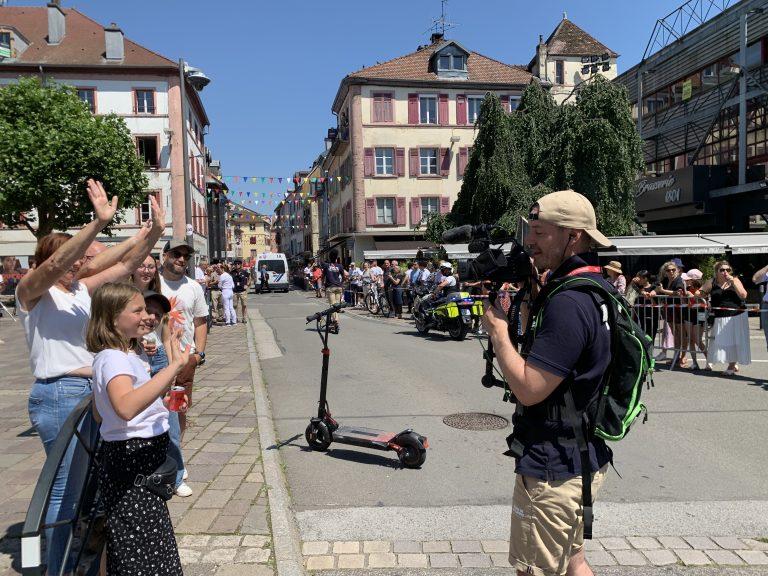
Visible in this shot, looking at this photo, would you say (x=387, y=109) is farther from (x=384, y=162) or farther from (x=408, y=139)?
(x=384, y=162)

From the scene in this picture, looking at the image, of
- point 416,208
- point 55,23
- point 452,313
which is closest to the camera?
point 452,313

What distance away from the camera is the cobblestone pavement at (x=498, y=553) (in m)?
3.37

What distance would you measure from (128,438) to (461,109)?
40.5m

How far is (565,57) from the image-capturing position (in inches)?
1797

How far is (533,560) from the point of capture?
2141 mm

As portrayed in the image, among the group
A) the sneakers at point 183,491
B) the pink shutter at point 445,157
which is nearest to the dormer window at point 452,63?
the pink shutter at point 445,157

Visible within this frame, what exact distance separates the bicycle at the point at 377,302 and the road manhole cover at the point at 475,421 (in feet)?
43.6

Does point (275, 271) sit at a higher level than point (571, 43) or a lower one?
lower

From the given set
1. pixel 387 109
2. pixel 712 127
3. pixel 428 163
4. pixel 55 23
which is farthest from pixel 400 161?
pixel 55 23

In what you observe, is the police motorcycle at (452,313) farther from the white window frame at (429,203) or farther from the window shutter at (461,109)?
the window shutter at (461,109)

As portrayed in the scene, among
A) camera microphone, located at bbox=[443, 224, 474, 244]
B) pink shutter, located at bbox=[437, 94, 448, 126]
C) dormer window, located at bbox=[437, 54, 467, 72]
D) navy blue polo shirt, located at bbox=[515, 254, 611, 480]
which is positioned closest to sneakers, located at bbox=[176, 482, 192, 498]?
camera microphone, located at bbox=[443, 224, 474, 244]

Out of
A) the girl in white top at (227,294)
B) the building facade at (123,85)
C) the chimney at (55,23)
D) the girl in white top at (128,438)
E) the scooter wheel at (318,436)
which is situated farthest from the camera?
the chimney at (55,23)

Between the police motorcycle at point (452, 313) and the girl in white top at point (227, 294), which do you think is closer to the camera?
the police motorcycle at point (452, 313)

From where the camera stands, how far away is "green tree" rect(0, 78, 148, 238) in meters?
24.0
